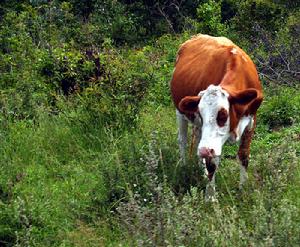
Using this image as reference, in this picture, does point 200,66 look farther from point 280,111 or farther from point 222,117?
point 280,111

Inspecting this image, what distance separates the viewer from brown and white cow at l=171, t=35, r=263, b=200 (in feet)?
20.2

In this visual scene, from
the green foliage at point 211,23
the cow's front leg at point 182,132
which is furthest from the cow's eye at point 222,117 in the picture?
the green foliage at point 211,23

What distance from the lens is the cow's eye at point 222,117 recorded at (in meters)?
6.14

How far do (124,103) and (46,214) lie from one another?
2512mm

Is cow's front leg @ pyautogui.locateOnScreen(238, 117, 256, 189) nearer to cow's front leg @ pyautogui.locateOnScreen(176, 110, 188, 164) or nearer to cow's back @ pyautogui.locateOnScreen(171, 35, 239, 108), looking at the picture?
cow's back @ pyautogui.locateOnScreen(171, 35, 239, 108)

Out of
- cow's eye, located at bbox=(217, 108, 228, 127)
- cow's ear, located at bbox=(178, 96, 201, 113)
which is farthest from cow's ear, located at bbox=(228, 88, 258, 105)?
cow's ear, located at bbox=(178, 96, 201, 113)

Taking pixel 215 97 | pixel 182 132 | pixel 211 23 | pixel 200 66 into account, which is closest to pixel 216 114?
pixel 215 97

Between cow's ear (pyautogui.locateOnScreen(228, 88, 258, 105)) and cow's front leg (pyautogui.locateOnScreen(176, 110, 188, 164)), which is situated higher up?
cow's ear (pyautogui.locateOnScreen(228, 88, 258, 105))

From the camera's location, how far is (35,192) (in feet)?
21.4

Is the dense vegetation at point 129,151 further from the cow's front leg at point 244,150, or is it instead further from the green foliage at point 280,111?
the cow's front leg at point 244,150

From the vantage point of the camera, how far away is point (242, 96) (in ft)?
20.5

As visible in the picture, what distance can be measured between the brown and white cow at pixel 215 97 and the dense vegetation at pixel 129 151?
27cm

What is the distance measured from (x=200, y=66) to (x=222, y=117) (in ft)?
3.55

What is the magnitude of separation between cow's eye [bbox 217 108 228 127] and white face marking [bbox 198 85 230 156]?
2 centimetres
